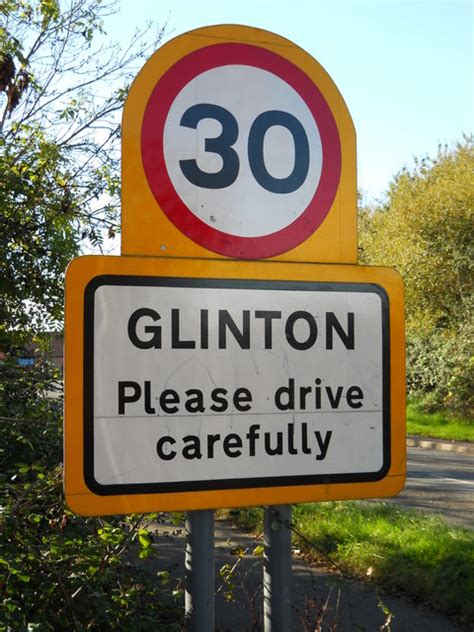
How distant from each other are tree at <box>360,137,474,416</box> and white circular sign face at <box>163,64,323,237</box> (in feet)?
65.0

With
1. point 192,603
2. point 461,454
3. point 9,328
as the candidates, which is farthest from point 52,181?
point 461,454

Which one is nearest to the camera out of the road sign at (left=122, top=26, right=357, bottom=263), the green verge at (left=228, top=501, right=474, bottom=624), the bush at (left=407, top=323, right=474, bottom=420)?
the road sign at (left=122, top=26, right=357, bottom=263)

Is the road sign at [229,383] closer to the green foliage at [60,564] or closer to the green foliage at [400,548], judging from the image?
the green foliage at [60,564]

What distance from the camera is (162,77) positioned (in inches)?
71.1

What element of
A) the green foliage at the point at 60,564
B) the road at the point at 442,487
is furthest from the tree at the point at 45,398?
the road at the point at 442,487

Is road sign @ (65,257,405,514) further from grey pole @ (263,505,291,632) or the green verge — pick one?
the green verge

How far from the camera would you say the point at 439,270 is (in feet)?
72.0

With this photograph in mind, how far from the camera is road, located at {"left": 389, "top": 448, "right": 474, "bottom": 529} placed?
9742 mm

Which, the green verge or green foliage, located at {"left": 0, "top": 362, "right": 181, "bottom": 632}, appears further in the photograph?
the green verge

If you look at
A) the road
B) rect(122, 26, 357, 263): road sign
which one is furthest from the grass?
rect(122, 26, 357, 263): road sign

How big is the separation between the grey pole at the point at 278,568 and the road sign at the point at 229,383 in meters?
0.09

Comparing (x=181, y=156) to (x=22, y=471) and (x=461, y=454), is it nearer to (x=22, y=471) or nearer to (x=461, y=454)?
(x=22, y=471)

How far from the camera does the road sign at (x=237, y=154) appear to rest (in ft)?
5.80

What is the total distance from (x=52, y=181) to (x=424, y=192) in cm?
1802
